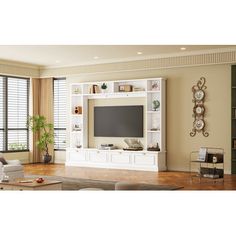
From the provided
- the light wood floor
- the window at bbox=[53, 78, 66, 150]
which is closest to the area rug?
the light wood floor

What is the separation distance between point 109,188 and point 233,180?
8.71 ft

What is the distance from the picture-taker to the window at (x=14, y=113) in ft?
44.2

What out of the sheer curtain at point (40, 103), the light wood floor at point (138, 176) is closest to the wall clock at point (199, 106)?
the light wood floor at point (138, 176)

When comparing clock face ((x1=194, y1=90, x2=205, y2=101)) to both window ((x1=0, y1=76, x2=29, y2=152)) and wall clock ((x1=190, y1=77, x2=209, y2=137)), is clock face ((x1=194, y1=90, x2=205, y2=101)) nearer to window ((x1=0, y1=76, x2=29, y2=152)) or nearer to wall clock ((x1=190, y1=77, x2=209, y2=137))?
wall clock ((x1=190, y1=77, x2=209, y2=137))

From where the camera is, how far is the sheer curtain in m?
14.2

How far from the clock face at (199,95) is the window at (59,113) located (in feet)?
13.7

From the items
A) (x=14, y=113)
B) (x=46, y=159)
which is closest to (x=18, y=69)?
(x=14, y=113)

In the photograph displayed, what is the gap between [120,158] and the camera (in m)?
12.5

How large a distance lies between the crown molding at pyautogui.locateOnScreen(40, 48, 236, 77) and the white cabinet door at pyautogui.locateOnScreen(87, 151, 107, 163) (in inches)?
84.6

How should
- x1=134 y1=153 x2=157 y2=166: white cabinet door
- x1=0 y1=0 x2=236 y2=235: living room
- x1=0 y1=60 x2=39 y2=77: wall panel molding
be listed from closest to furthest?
x1=0 y1=0 x2=236 y2=235: living room → x1=134 y1=153 x2=157 y2=166: white cabinet door → x1=0 y1=60 x2=39 y2=77: wall panel molding

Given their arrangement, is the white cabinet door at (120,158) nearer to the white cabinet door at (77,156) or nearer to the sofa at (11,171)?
the white cabinet door at (77,156)

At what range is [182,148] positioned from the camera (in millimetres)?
11961

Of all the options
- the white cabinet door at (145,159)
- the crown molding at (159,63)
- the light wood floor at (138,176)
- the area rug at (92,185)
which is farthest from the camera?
the white cabinet door at (145,159)
